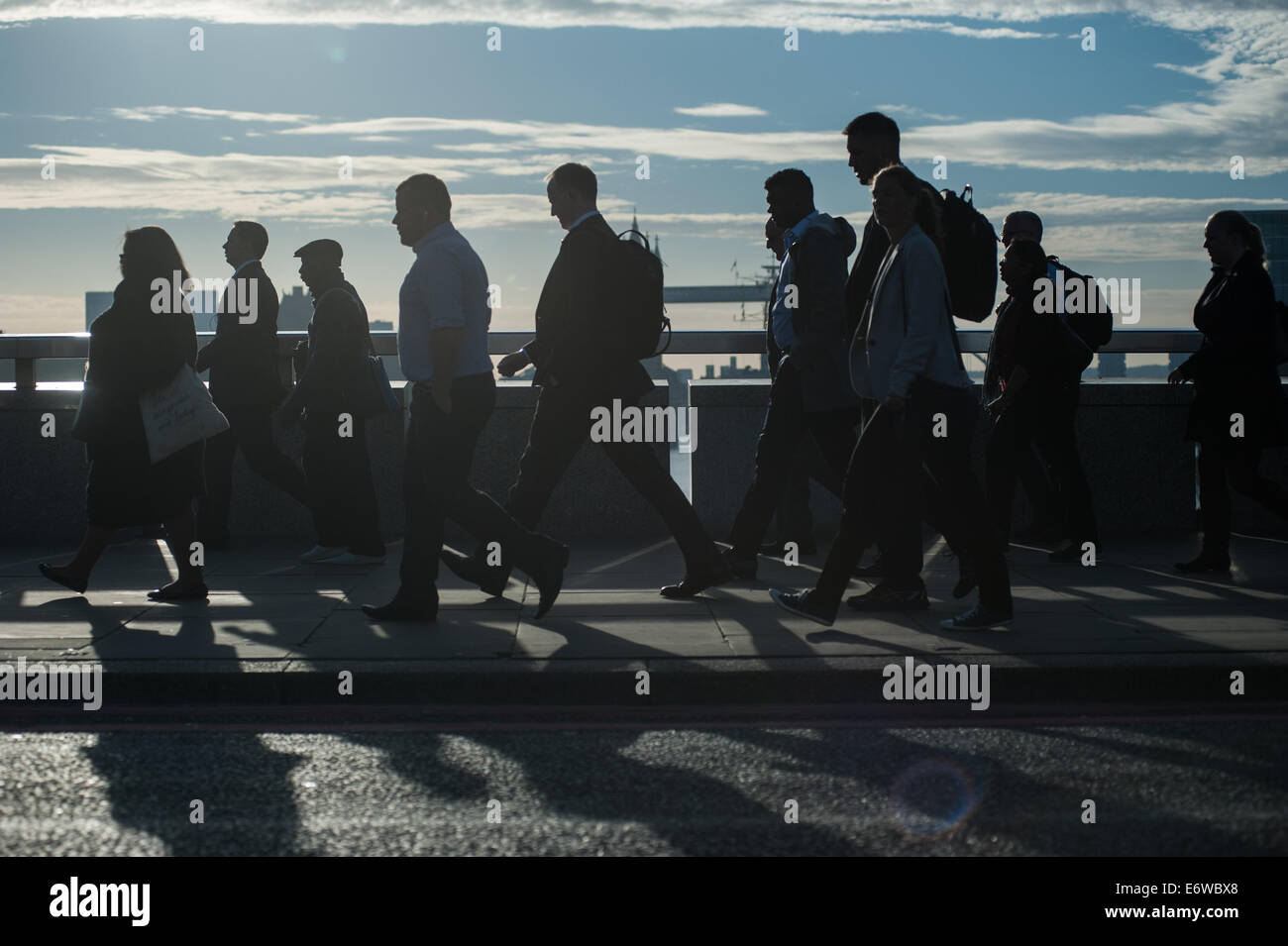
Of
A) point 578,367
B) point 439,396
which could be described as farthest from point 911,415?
point 439,396

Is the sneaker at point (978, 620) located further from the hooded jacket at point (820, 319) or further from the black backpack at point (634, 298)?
the black backpack at point (634, 298)

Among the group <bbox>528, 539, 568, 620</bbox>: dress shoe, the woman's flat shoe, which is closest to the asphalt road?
<bbox>528, 539, 568, 620</bbox>: dress shoe

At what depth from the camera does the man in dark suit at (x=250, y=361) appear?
8.79 metres

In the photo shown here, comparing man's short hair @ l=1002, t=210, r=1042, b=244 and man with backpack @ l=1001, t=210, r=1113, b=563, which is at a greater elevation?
man's short hair @ l=1002, t=210, r=1042, b=244

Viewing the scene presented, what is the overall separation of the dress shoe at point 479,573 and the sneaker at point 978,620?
205cm

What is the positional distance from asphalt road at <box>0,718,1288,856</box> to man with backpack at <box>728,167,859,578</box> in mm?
2637

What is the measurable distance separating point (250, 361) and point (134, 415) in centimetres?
189

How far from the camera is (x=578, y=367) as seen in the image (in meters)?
6.66

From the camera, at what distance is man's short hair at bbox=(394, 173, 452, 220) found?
20.8 ft

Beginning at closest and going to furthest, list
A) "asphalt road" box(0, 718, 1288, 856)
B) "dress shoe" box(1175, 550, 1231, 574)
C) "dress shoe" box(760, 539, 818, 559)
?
"asphalt road" box(0, 718, 1288, 856) < "dress shoe" box(1175, 550, 1231, 574) < "dress shoe" box(760, 539, 818, 559)

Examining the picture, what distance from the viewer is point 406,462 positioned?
6344mm

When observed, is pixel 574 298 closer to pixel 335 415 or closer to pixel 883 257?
pixel 883 257

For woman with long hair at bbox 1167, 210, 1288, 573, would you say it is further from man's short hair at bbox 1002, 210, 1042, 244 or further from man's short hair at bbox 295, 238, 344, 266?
man's short hair at bbox 295, 238, 344, 266
